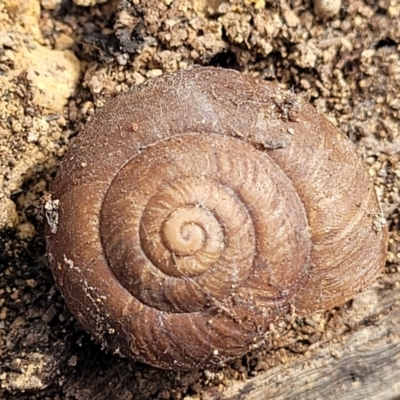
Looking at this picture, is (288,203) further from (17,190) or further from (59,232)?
(17,190)

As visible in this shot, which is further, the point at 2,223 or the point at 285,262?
the point at 2,223

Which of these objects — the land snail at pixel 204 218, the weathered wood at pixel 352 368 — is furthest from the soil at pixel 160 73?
the land snail at pixel 204 218

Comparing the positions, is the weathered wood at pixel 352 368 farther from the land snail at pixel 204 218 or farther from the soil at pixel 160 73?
the land snail at pixel 204 218

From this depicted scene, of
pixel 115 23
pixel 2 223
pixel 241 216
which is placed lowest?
pixel 2 223

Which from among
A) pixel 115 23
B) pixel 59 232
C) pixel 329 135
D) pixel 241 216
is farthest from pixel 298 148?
pixel 115 23

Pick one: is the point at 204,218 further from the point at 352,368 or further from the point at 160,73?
the point at 352,368

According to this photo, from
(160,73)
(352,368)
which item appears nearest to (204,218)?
(160,73)
